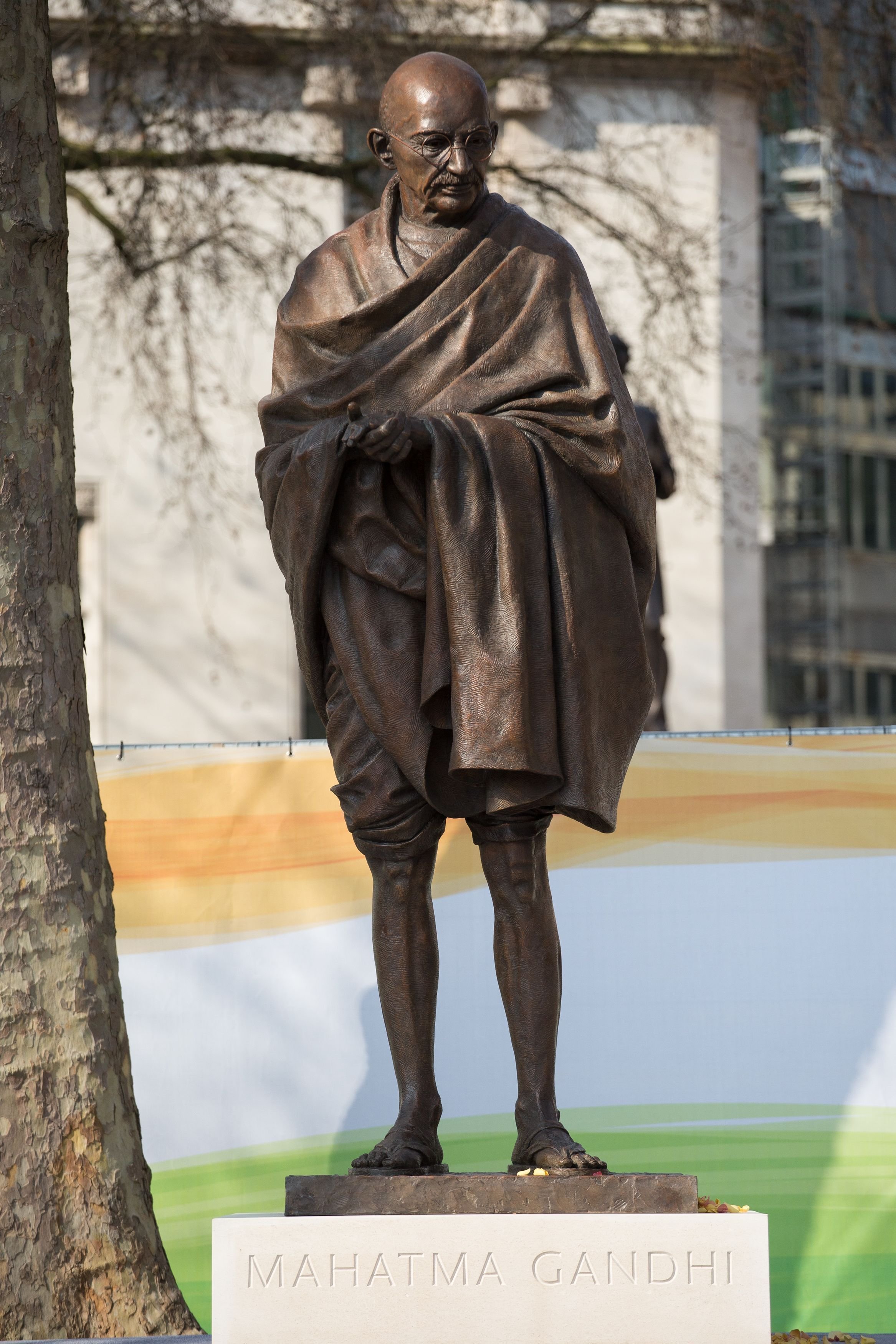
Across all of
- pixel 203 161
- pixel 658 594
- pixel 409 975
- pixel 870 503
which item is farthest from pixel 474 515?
pixel 870 503

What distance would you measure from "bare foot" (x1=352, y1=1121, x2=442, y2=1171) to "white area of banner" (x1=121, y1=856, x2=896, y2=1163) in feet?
6.59

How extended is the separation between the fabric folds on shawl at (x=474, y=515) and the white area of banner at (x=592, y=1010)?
2000mm

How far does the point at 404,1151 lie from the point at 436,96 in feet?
7.38

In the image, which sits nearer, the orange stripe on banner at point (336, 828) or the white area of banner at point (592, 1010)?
the white area of banner at point (592, 1010)

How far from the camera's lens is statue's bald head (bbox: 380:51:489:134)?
440 centimetres

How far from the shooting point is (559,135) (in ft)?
57.1

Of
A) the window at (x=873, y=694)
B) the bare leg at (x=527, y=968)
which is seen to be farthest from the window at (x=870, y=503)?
the bare leg at (x=527, y=968)

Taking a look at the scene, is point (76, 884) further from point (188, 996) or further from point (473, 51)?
point (473, 51)

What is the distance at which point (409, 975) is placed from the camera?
4430 millimetres

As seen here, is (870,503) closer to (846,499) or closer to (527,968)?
(846,499)

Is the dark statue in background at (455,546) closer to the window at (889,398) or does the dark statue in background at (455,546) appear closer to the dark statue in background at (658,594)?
the dark statue in background at (658,594)

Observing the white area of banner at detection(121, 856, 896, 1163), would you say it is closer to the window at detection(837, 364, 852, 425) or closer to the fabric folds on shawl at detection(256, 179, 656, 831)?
the fabric folds on shawl at detection(256, 179, 656, 831)

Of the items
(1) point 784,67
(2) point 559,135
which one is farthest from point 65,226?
(2) point 559,135

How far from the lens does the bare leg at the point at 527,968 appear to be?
14.3 feet
